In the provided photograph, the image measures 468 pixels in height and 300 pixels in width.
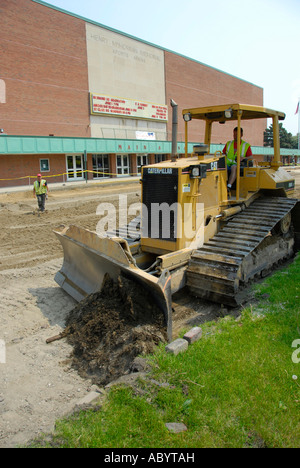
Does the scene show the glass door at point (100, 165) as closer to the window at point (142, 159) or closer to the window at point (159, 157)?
the window at point (142, 159)

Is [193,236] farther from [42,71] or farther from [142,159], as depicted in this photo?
[142,159]

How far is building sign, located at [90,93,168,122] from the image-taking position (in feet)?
101

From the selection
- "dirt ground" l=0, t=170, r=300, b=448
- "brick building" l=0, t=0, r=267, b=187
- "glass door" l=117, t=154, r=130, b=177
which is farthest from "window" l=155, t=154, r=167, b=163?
"dirt ground" l=0, t=170, r=300, b=448

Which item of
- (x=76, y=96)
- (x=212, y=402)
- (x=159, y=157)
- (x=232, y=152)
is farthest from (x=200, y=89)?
(x=212, y=402)

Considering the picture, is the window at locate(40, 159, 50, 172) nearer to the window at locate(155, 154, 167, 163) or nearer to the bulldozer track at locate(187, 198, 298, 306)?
the window at locate(155, 154, 167, 163)

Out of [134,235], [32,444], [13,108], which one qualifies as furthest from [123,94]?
[32,444]

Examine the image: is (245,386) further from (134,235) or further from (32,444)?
(134,235)

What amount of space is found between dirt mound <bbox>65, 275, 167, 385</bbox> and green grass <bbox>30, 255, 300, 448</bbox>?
36 centimetres

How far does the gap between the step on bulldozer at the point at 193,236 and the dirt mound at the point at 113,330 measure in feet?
0.59

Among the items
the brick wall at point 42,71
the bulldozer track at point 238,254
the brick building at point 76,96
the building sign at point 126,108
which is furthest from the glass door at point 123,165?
the bulldozer track at point 238,254

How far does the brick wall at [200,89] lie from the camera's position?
39.0 m

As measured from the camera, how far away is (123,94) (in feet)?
109

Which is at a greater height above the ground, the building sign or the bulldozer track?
the building sign

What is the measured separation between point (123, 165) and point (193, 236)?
87.7ft
